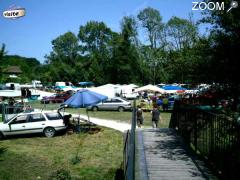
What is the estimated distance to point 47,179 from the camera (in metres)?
10.2

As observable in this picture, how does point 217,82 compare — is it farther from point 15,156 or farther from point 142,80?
point 142,80

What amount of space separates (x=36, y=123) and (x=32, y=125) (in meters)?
0.25

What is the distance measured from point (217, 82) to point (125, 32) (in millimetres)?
53717

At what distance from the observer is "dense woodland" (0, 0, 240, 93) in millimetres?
8461

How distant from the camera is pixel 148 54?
63.5 meters

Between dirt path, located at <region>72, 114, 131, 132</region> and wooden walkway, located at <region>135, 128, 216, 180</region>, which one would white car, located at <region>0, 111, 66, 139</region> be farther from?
wooden walkway, located at <region>135, 128, 216, 180</region>

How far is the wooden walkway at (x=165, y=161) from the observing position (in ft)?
24.5

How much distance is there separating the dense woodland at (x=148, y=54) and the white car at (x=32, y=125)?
16.5ft

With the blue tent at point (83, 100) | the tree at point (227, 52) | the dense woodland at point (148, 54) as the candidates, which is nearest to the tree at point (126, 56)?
the dense woodland at point (148, 54)

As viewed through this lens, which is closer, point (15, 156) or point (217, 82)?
point (217, 82)

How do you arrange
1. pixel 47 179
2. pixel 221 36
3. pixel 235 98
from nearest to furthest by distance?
pixel 235 98
pixel 221 36
pixel 47 179

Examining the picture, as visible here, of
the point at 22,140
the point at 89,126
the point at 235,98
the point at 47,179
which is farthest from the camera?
the point at 89,126

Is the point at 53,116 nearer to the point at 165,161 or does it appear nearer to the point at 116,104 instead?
the point at 165,161

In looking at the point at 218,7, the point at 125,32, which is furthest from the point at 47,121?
the point at 125,32
